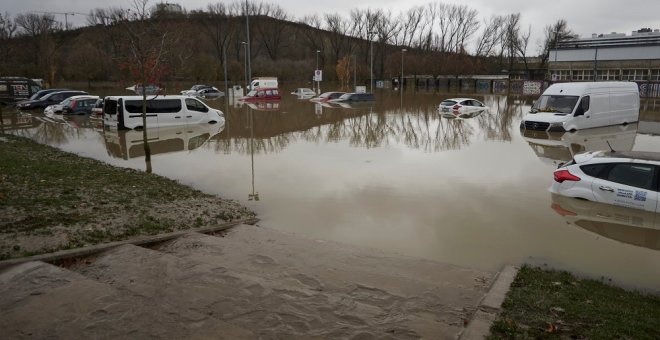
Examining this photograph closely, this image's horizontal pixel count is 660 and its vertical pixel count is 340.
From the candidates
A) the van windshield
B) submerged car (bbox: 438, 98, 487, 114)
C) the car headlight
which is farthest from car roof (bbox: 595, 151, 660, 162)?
submerged car (bbox: 438, 98, 487, 114)

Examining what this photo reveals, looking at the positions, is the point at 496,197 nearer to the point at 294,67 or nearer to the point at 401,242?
the point at 401,242

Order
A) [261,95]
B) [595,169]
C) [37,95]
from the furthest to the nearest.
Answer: [261,95] < [37,95] < [595,169]

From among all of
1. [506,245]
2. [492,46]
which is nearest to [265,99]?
[506,245]

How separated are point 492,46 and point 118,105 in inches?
3718

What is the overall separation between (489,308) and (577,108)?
23114 mm

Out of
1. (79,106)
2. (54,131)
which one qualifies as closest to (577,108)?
(54,131)

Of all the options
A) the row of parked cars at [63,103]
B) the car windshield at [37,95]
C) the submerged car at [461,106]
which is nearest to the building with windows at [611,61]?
the submerged car at [461,106]

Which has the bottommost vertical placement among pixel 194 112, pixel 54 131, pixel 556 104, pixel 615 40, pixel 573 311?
pixel 573 311

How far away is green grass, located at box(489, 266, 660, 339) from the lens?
4.77 meters

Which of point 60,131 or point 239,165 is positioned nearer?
point 239,165

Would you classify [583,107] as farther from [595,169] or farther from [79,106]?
[79,106]

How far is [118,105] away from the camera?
2422 centimetres

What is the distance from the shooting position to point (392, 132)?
1020 inches

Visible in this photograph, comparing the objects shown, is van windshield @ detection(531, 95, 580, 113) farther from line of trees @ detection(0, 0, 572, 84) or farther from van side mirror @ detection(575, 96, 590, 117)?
line of trees @ detection(0, 0, 572, 84)
